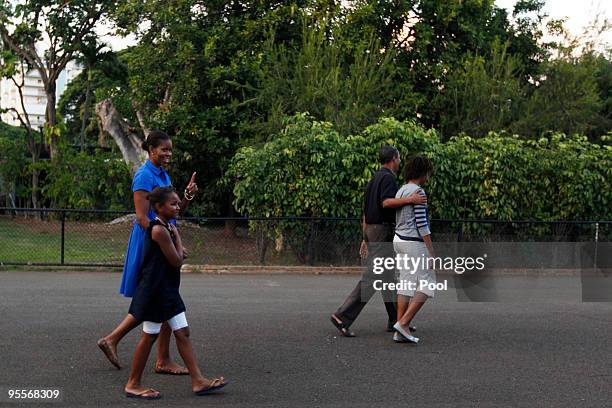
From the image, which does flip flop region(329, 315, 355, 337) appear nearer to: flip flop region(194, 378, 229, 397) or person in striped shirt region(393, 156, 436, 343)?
person in striped shirt region(393, 156, 436, 343)

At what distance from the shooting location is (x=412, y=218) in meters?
7.42

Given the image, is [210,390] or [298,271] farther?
[298,271]

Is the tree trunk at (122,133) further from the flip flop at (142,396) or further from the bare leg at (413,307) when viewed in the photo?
the flip flop at (142,396)

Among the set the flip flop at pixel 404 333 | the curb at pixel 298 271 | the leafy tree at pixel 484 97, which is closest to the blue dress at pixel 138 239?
the flip flop at pixel 404 333

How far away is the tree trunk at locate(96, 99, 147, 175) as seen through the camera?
23266mm

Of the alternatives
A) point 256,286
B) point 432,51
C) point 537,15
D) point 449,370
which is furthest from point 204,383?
point 537,15

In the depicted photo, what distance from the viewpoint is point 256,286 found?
11.9 m

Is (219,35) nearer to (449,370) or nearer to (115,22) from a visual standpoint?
(115,22)

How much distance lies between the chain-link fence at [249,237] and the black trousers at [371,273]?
6.11m

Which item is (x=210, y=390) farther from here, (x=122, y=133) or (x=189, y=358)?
(x=122, y=133)

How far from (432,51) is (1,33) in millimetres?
14496

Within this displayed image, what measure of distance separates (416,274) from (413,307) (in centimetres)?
33

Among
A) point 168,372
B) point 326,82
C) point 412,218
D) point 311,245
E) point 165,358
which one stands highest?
point 326,82

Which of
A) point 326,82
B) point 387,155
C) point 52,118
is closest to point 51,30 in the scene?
point 52,118
